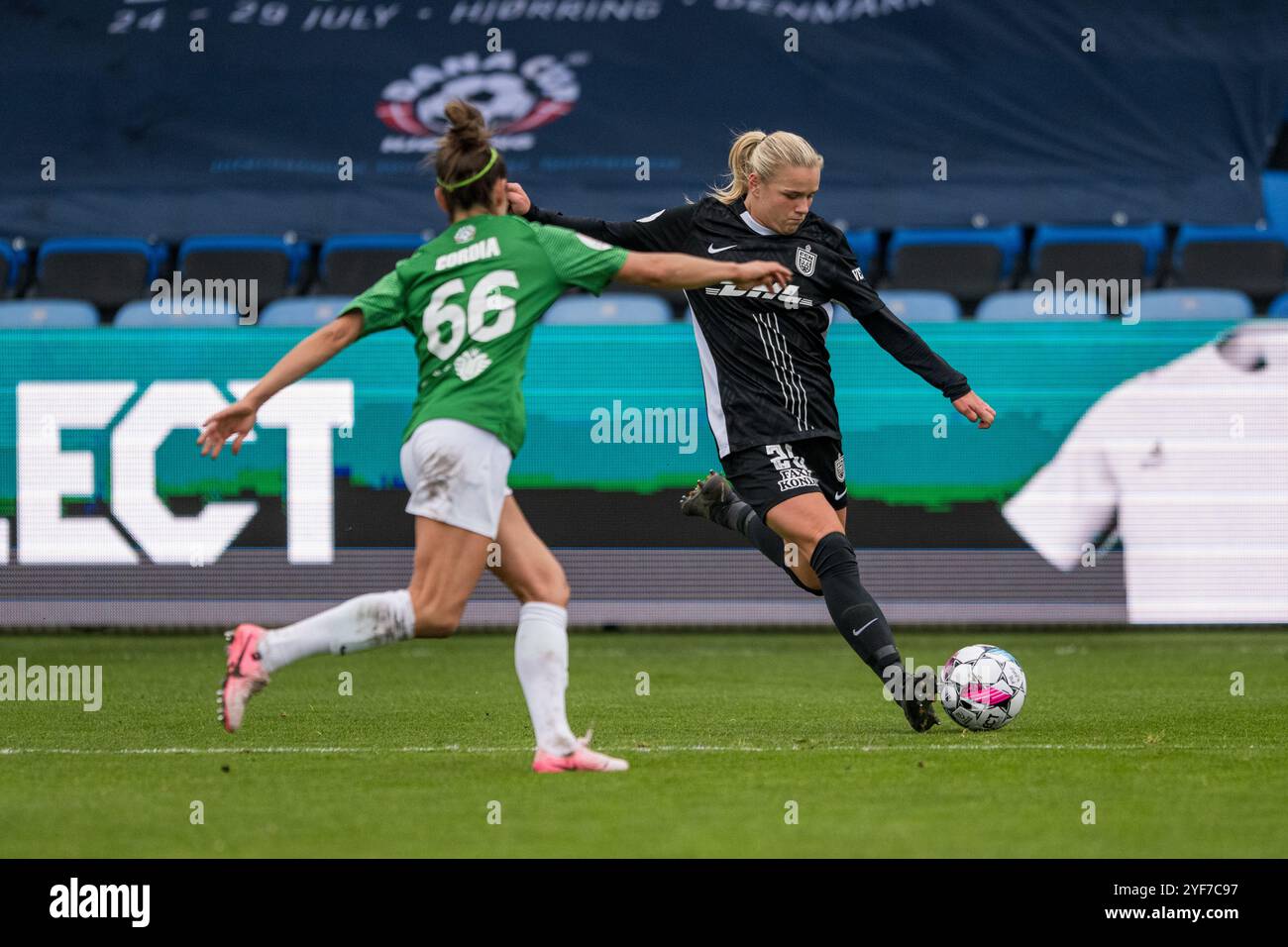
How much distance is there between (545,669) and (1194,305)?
8139 millimetres

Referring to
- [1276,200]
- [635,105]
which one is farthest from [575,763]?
[1276,200]

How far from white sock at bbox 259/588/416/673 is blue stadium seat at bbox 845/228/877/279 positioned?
9328 millimetres

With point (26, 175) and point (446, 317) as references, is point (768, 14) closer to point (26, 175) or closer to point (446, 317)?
point (26, 175)

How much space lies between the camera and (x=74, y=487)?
11.8 m

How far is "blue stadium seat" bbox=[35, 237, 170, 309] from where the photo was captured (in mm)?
14547

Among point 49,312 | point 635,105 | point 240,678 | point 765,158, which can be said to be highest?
point 635,105

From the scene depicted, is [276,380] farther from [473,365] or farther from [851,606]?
[851,606]

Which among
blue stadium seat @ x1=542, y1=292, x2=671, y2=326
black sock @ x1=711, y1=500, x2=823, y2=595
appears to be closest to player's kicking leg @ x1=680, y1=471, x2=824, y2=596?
black sock @ x1=711, y1=500, x2=823, y2=595

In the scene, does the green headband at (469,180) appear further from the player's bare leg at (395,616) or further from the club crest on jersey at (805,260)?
the club crest on jersey at (805,260)

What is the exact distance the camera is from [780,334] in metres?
7.23

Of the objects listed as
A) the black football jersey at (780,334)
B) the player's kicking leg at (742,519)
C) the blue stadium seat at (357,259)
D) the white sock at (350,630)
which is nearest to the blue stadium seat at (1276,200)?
the blue stadium seat at (357,259)

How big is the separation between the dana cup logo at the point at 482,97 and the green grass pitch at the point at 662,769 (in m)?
5.97
